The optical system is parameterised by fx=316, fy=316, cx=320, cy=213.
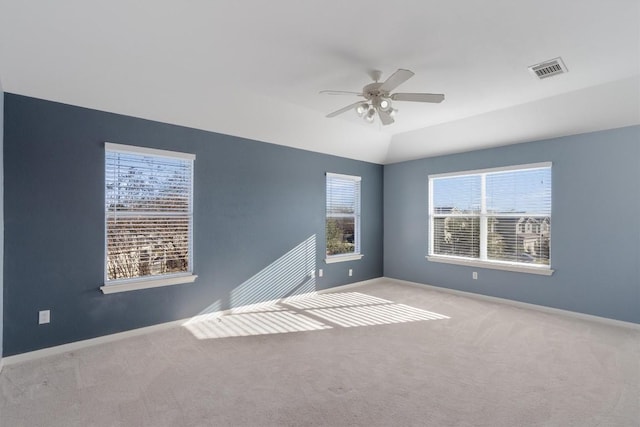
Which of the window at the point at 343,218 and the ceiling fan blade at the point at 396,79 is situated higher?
the ceiling fan blade at the point at 396,79

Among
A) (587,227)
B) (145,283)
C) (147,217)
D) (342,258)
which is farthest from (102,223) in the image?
(587,227)

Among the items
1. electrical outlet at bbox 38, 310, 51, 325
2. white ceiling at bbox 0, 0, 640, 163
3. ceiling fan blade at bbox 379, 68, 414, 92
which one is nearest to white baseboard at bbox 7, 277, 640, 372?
electrical outlet at bbox 38, 310, 51, 325

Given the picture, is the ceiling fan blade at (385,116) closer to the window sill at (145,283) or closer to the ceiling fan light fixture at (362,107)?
the ceiling fan light fixture at (362,107)

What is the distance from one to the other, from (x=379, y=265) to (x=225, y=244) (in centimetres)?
338

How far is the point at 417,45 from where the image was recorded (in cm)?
261

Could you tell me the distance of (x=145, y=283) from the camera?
11.6 feet

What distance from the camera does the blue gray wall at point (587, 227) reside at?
12.4ft

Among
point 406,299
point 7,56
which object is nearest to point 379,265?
point 406,299

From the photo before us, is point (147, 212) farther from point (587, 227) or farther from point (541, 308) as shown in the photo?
point (587, 227)

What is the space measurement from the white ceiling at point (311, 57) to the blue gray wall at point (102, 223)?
0.27 meters

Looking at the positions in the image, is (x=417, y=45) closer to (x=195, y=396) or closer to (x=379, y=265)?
(x=195, y=396)

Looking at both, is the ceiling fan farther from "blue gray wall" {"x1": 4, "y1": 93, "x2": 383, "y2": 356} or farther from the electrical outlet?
the electrical outlet

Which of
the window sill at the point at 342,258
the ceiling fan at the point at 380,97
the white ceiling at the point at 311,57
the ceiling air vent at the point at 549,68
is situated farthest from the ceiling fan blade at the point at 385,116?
the window sill at the point at 342,258

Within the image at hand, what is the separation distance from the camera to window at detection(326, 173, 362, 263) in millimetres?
5582
